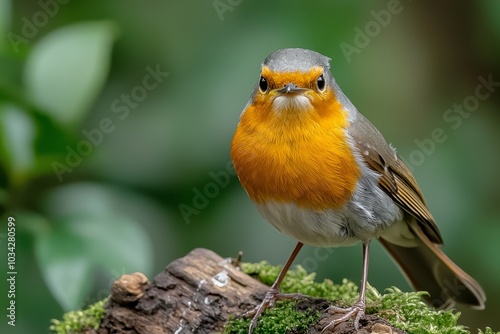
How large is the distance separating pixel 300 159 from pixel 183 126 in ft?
5.85

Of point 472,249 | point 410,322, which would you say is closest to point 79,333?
point 410,322

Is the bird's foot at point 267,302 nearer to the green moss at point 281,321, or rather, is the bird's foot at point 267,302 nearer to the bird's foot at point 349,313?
the green moss at point 281,321

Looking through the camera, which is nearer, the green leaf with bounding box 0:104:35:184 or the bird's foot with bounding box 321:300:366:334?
the bird's foot with bounding box 321:300:366:334

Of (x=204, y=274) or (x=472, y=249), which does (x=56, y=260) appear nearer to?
(x=204, y=274)

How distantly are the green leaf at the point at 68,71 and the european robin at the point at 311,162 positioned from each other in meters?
1.14

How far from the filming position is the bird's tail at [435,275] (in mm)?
4539
